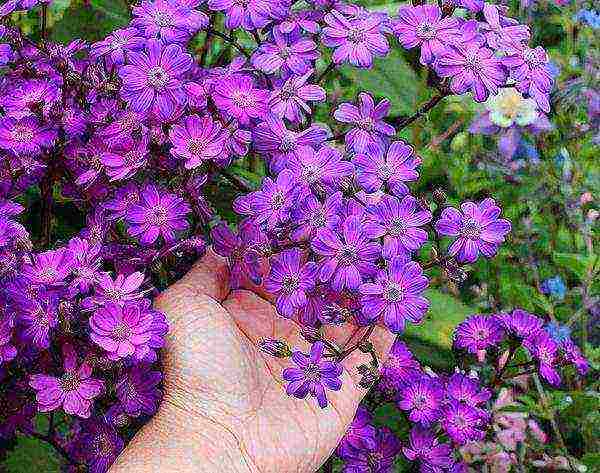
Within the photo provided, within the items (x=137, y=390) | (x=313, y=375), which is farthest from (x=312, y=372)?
(x=137, y=390)

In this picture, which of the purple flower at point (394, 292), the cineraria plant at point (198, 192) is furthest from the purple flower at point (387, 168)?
the purple flower at point (394, 292)

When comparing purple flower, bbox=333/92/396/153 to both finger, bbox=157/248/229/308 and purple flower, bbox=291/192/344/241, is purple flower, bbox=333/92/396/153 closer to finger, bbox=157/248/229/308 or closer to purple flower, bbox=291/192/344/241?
purple flower, bbox=291/192/344/241

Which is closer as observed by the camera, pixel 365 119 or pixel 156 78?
pixel 156 78

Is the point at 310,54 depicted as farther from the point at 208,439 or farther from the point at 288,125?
the point at 208,439

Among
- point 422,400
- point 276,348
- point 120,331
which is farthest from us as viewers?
point 422,400

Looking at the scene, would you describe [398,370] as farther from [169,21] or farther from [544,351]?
[169,21]

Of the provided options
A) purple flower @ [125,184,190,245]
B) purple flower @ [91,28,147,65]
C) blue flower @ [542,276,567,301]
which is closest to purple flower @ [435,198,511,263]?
purple flower @ [125,184,190,245]

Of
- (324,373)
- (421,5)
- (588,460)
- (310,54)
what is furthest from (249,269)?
(588,460)
